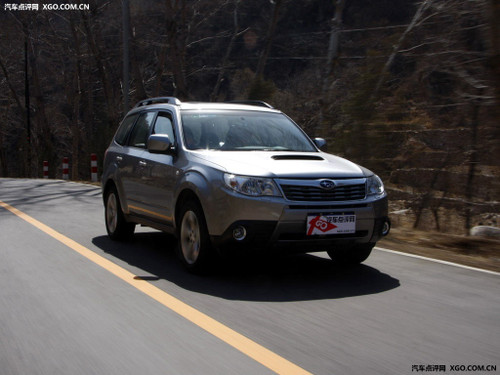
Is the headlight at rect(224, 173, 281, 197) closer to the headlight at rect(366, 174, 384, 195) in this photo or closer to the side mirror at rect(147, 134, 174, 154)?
the headlight at rect(366, 174, 384, 195)

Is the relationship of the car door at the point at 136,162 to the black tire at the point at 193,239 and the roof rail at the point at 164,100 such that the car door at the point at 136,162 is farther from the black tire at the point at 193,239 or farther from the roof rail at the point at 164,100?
the black tire at the point at 193,239

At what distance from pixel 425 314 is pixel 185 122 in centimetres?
355

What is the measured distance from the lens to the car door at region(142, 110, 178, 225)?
24.6 feet

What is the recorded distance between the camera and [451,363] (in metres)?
4.18

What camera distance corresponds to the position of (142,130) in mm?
8906

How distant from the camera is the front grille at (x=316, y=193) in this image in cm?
639

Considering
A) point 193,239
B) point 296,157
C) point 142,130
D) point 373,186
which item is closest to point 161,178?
point 193,239

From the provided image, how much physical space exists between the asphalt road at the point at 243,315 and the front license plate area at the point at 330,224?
1.58 ft

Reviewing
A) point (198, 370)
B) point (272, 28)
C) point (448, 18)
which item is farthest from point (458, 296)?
point (272, 28)

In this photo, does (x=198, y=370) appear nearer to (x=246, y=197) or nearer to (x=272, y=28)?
(x=246, y=197)

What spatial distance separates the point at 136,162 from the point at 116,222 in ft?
3.50

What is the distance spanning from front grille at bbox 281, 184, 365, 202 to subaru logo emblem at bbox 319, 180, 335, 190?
0.03 meters

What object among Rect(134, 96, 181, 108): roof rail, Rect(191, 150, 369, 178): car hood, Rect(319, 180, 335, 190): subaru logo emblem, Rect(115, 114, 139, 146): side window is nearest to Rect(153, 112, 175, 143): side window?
Rect(134, 96, 181, 108): roof rail

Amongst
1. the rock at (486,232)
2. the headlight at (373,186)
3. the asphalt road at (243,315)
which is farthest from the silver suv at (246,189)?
the rock at (486,232)
